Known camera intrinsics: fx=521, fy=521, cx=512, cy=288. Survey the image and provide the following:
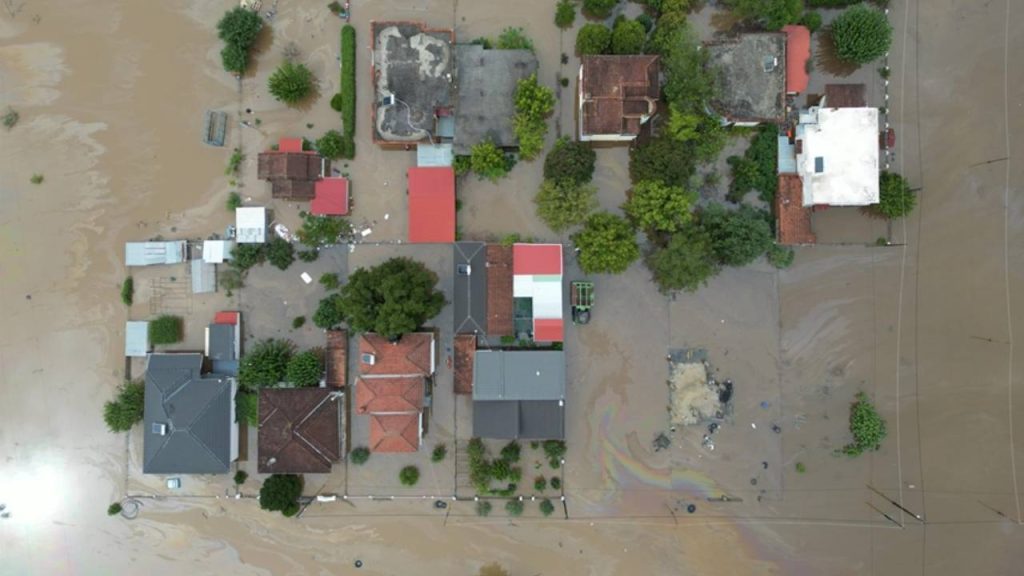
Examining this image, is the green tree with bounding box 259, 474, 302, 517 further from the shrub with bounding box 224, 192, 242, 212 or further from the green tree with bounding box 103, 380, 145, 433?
the shrub with bounding box 224, 192, 242, 212

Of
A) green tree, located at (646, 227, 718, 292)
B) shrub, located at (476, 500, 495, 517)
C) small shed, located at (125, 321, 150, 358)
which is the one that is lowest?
shrub, located at (476, 500, 495, 517)

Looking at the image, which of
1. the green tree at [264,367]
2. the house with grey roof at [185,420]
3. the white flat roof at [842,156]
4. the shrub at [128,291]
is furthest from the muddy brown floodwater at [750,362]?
the green tree at [264,367]

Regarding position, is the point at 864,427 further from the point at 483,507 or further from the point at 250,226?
the point at 250,226

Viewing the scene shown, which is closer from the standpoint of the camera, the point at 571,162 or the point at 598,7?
the point at 571,162

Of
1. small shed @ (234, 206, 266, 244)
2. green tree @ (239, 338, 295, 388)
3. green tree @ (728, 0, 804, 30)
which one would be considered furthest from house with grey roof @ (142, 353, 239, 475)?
green tree @ (728, 0, 804, 30)

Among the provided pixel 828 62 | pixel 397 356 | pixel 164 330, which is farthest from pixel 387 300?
pixel 828 62

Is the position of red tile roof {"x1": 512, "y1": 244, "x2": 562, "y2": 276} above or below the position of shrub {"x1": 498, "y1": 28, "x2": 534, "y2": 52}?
below
